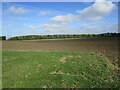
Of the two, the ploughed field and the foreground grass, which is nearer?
the foreground grass

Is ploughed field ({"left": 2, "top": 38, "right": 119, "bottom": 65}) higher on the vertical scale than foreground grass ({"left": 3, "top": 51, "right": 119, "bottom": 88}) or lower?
higher

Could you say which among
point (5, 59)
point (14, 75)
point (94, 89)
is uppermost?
point (5, 59)

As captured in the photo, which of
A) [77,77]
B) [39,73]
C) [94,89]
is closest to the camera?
[94,89]

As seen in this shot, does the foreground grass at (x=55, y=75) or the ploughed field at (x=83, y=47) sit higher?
the ploughed field at (x=83, y=47)

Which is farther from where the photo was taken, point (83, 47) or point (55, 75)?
point (83, 47)

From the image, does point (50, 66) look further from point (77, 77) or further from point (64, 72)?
point (77, 77)

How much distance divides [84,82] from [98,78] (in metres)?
1.68

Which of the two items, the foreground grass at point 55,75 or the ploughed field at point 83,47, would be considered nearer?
the foreground grass at point 55,75

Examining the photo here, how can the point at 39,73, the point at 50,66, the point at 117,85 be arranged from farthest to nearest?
the point at 50,66 < the point at 39,73 < the point at 117,85

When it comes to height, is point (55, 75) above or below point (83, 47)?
below

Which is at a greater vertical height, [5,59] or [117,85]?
[5,59]

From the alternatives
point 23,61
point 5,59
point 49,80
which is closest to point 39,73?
point 49,80

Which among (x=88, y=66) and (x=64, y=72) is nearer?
(x=64, y=72)

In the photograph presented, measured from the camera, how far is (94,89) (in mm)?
8359
